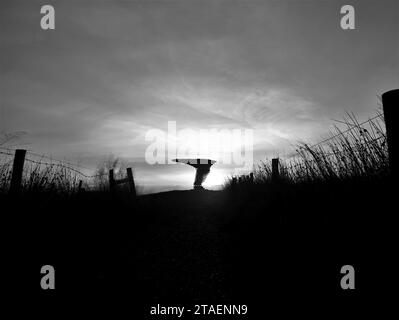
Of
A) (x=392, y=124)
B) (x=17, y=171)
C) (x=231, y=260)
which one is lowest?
(x=231, y=260)

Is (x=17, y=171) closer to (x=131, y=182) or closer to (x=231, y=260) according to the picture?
(x=231, y=260)

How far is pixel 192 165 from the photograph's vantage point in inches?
761

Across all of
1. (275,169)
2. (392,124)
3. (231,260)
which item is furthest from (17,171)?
(275,169)

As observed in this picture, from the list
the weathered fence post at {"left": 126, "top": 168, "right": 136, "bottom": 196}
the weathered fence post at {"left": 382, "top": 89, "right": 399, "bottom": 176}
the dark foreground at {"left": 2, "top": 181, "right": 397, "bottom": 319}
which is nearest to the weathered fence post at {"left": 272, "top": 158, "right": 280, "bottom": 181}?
the dark foreground at {"left": 2, "top": 181, "right": 397, "bottom": 319}

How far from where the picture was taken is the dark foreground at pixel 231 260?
212 centimetres

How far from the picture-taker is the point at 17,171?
3.72 meters

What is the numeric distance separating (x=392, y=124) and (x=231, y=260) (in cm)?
264

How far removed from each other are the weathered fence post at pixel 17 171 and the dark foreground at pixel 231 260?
18 cm

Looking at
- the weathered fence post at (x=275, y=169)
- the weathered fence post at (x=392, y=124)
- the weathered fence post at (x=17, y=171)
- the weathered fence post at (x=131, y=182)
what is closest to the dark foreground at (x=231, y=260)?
the weathered fence post at (x=17, y=171)

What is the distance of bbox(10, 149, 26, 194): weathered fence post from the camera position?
363 centimetres

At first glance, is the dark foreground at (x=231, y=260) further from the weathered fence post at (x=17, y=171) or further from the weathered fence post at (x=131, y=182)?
the weathered fence post at (x=131, y=182)
